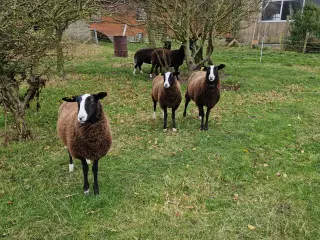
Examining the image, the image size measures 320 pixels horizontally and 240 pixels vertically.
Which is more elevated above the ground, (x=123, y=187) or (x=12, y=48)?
(x=12, y=48)

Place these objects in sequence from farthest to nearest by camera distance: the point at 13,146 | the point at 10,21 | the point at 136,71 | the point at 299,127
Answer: the point at 136,71 → the point at 299,127 → the point at 13,146 → the point at 10,21

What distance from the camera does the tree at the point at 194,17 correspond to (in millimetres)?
10164

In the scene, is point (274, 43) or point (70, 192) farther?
point (274, 43)

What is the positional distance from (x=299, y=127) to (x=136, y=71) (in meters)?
8.45

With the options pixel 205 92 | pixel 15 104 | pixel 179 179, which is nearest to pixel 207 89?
pixel 205 92

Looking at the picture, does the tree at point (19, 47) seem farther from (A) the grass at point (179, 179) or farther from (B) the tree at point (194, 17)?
(B) the tree at point (194, 17)

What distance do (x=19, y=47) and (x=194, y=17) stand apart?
735 cm

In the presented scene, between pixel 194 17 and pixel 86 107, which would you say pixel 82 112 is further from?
pixel 194 17

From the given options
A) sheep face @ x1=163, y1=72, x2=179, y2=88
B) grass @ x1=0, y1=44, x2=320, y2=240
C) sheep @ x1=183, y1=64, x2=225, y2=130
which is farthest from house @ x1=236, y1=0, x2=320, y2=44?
sheep face @ x1=163, y1=72, x2=179, y2=88

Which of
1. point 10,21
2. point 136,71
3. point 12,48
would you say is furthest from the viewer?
point 136,71

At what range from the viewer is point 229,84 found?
11.6 m

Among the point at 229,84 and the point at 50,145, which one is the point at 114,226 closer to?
the point at 50,145

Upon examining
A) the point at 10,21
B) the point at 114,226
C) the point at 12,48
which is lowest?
the point at 114,226

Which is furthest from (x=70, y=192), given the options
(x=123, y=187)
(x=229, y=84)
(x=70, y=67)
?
(x=70, y=67)
